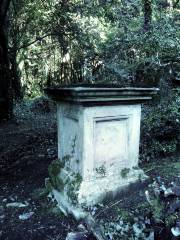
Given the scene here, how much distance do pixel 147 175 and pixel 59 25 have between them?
5216mm

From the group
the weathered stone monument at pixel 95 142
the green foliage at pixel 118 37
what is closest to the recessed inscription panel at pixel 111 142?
the weathered stone monument at pixel 95 142

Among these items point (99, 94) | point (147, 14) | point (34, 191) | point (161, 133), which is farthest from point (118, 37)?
point (34, 191)

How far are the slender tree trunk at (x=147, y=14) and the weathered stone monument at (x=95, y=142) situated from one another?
266cm

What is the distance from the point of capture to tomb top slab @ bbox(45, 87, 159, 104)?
3.14 meters

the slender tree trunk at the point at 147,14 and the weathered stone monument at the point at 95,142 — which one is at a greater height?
the slender tree trunk at the point at 147,14

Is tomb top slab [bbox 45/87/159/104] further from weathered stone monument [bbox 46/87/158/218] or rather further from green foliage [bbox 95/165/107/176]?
green foliage [bbox 95/165/107/176]

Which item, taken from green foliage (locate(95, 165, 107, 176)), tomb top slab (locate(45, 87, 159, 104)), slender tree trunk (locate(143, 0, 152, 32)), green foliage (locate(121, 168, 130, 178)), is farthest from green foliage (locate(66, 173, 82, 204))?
slender tree trunk (locate(143, 0, 152, 32))

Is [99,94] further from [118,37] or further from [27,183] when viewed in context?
[118,37]

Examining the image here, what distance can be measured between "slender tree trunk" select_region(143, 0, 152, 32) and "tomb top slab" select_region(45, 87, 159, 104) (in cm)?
261

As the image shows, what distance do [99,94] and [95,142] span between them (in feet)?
1.88

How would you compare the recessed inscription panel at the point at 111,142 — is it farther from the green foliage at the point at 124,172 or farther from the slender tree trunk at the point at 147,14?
the slender tree trunk at the point at 147,14

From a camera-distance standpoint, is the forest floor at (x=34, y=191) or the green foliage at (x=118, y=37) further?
the green foliage at (x=118, y=37)

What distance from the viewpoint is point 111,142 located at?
11.9 ft

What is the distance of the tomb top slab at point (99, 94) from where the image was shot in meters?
3.14
